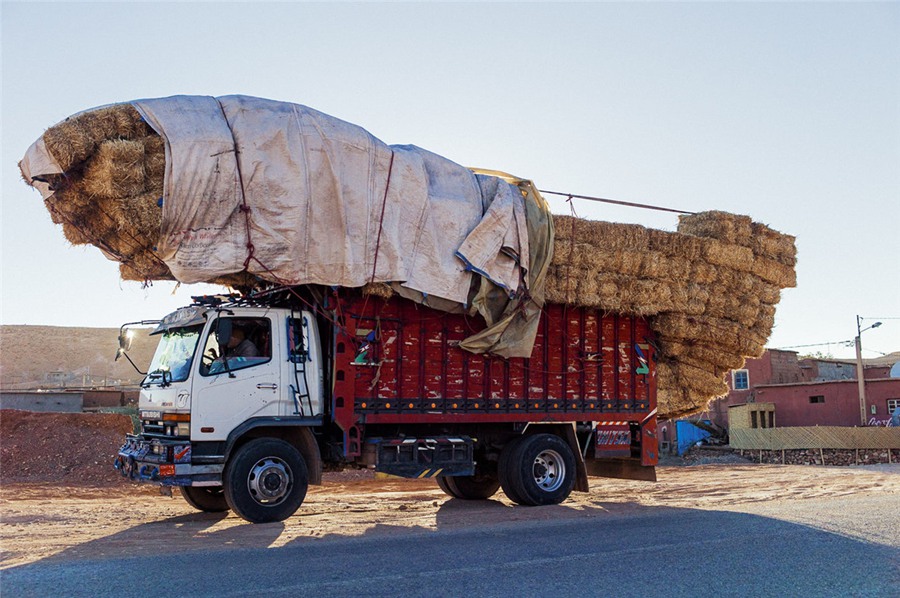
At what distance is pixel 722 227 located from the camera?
1512cm

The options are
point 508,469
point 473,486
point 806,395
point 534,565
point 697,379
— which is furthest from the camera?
point 806,395

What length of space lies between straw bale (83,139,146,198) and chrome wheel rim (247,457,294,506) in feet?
12.9

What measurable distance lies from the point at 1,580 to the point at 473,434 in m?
7.42

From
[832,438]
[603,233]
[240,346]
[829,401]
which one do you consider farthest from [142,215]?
[829,401]

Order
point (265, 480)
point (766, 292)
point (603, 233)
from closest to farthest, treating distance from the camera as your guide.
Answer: point (265, 480) → point (603, 233) → point (766, 292)

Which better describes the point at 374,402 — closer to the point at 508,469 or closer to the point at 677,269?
the point at 508,469

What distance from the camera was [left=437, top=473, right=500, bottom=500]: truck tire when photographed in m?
14.3

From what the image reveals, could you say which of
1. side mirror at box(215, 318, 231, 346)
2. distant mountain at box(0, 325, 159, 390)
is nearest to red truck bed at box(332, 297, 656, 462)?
side mirror at box(215, 318, 231, 346)

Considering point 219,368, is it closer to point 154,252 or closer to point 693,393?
point 154,252

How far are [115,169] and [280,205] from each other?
2136mm

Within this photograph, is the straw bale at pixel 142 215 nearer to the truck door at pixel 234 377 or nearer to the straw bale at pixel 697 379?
the truck door at pixel 234 377

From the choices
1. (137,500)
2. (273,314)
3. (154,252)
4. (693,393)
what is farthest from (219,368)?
(693,393)

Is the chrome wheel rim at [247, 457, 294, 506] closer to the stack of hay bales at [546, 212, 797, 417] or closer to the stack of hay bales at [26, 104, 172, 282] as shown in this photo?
the stack of hay bales at [26, 104, 172, 282]

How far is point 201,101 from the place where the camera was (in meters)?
10.9
